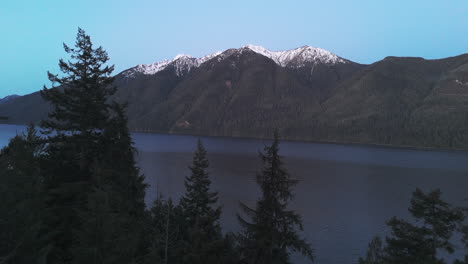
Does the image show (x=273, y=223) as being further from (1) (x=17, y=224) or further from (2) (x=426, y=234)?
(1) (x=17, y=224)

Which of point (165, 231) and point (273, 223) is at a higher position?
point (273, 223)

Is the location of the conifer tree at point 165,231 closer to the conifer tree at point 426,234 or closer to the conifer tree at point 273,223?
the conifer tree at point 273,223

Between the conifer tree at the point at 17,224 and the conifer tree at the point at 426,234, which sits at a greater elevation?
the conifer tree at the point at 17,224

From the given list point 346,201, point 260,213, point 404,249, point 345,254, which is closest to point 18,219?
point 260,213

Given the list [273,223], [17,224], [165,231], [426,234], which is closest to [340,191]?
[426,234]

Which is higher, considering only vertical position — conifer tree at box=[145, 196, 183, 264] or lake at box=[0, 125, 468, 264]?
conifer tree at box=[145, 196, 183, 264]

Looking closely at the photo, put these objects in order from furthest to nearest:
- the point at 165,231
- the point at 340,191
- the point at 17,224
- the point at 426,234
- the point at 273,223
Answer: the point at 340,191
the point at 165,231
the point at 426,234
the point at 273,223
the point at 17,224

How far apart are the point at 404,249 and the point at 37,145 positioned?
15.9 meters

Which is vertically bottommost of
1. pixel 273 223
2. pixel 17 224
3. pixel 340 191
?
pixel 340 191

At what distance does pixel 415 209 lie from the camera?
14312mm

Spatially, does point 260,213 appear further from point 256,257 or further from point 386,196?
point 386,196

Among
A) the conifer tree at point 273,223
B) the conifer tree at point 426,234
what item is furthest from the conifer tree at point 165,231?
the conifer tree at point 426,234

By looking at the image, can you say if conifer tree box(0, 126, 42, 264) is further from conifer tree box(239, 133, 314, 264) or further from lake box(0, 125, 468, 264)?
lake box(0, 125, 468, 264)

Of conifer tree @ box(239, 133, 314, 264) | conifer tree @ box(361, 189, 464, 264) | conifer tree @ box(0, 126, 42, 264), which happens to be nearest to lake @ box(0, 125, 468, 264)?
conifer tree @ box(239, 133, 314, 264)
